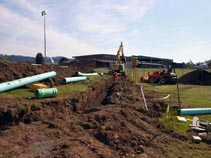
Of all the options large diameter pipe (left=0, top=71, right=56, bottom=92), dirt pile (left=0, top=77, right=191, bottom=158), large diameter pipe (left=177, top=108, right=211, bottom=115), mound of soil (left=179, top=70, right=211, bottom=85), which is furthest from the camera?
mound of soil (left=179, top=70, right=211, bottom=85)

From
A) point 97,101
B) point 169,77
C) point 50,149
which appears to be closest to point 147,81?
point 169,77

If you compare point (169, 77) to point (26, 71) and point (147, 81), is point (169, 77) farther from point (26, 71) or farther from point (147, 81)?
point (26, 71)

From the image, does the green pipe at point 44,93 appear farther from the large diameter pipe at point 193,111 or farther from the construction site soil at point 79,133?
the large diameter pipe at point 193,111

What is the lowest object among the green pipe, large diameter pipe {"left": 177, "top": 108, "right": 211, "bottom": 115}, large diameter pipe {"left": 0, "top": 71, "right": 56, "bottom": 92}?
large diameter pipe {"left": 177, "top": 108, "right": 211, "bottom": 115}

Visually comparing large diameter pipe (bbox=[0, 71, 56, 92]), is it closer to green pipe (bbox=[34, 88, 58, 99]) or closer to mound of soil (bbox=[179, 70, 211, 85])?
green pipe (bbox=[34, 88, 58, 99])

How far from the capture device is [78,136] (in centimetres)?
973

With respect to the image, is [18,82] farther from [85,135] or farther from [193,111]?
[193,111]

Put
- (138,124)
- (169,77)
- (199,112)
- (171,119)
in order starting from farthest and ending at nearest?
(169,77)
(199,112)
(171,119)
(138,124)

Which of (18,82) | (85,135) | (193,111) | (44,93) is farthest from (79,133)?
(18,82)

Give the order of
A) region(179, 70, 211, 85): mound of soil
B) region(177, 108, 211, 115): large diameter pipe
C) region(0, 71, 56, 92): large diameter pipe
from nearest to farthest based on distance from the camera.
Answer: region(177, 108, 211, 115): large diameter pipe
region(0, 71, 56, 92): large diameter pipe
region(179, 70, 211, 85): mound of soil

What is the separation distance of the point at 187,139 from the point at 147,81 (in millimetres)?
24749

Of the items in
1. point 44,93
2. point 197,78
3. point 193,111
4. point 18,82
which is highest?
point 18,82

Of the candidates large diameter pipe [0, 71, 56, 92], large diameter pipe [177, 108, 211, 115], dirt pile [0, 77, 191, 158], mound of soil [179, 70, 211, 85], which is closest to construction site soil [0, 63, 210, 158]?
dirt pile [0, 77, 191, 158]

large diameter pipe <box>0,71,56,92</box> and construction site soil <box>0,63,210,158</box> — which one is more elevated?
large diameter pipe <box>0,71,56,92</box>
